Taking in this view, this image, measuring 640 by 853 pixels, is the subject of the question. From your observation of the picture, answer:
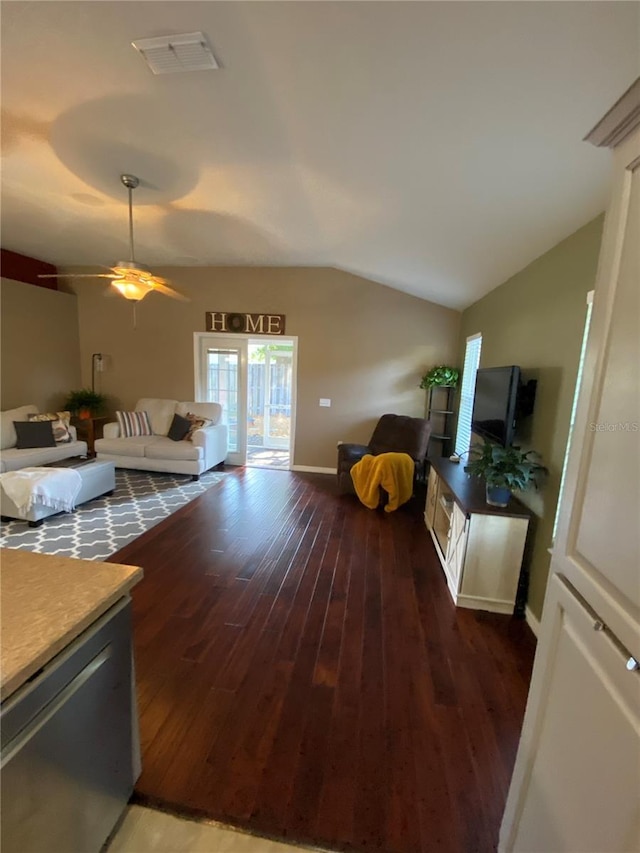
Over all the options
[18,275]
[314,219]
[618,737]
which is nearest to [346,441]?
[314,219]

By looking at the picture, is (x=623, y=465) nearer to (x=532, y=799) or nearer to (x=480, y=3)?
(x=532, y=799)

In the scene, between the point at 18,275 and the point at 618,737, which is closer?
the point at 618,737

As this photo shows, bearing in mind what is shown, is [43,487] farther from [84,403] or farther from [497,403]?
[497,403]

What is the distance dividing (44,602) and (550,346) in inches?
112

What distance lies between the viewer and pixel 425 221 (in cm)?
267

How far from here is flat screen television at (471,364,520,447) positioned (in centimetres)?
253

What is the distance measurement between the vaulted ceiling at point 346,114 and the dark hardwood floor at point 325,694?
259cm

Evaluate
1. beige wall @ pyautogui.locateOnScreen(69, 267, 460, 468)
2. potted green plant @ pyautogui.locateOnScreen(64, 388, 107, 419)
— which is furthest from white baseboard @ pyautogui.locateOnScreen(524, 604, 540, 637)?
potted green plant @ pyautogui.locateOnScreen(64, 388, 107, 419)

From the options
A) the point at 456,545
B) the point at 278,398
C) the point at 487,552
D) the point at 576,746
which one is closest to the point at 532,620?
the point at 487,552

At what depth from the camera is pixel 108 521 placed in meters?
3.46

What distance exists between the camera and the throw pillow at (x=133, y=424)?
519cm

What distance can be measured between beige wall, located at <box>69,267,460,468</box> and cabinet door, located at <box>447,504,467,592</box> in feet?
9.14

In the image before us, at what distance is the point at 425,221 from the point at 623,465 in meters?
2.51

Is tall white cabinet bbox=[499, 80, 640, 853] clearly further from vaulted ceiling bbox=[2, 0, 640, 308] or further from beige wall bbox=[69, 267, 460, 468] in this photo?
beige wall bbox=[69, 267, 460, 468]
